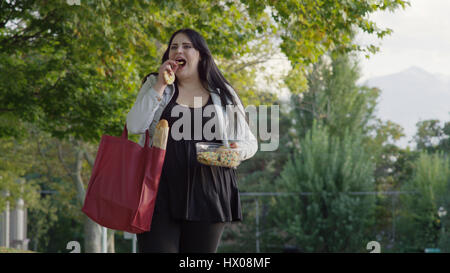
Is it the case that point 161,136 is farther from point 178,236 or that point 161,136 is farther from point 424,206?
point 424,206

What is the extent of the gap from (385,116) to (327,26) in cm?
2490

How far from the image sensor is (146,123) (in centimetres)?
266

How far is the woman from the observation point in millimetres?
2570

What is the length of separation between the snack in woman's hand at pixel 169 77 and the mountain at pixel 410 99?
26180mm

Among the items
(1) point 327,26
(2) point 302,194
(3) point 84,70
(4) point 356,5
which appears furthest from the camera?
(2) point 302,194

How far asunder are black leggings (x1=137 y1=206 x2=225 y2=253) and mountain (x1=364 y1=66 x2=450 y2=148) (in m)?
26.3

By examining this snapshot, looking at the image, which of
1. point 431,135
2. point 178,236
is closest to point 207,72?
point 178,236

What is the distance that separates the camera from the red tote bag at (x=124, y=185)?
2.52 metres

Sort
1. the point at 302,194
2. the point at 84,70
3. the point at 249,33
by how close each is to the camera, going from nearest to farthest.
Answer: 1. the point at 249,33
2. the point at 84,70
3. the point at 302,194

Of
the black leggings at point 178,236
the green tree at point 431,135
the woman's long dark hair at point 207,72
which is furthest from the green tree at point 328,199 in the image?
the black leggings at point 178,236

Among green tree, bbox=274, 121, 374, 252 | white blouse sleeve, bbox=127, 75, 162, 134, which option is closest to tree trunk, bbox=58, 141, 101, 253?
green tree, bbox=274, 121, 374, 252

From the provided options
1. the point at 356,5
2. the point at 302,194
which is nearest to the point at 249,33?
the point at 356,5
